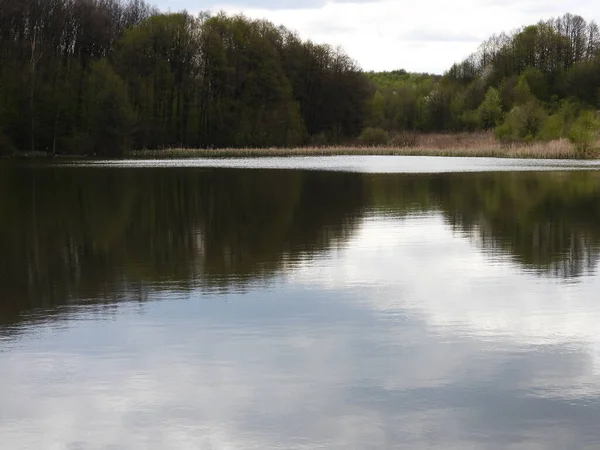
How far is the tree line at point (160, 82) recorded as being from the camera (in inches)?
2389

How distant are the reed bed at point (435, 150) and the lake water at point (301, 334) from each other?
34.3 meters

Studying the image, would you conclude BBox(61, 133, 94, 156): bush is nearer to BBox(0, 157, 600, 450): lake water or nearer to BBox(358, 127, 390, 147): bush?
BBox(358, 127, 390, 147): bush

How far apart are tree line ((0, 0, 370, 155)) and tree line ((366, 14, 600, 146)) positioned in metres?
6.00

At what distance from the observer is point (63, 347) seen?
6.92 metres

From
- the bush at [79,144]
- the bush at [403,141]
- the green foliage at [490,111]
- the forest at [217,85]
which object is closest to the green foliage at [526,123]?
the forest at [217,85]

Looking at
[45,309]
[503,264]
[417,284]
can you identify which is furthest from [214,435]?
[503,264]

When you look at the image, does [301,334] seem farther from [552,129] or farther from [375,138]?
[375,138]

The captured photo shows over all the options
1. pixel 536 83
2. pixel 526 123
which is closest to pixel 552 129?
pixel 526 123

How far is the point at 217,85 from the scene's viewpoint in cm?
7006

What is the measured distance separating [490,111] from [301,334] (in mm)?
70176

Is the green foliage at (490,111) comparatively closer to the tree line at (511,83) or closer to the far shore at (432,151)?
the tree line at (511,83)

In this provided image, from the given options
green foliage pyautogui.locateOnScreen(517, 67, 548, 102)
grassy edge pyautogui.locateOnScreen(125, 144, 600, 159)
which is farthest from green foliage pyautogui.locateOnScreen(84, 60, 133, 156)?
green foliage pyautogui.locateOnScreen(517, 67, 548, 102)

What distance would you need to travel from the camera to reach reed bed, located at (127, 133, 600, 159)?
48.9 m

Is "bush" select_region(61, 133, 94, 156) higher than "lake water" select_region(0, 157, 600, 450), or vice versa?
"bush" select_region(61, 133, 94, 156)
